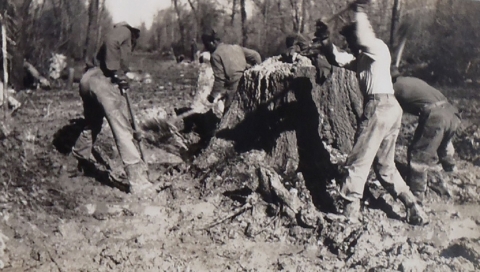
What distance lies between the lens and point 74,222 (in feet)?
6.98

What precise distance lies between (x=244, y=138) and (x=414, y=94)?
85 cm

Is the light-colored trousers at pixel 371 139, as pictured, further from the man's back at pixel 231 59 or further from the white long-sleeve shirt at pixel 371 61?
the man's back at pixel 231 59

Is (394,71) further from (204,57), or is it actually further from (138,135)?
(138,135)

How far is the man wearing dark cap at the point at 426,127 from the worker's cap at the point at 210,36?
858 mm

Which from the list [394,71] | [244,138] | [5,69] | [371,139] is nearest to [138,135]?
[244,138]

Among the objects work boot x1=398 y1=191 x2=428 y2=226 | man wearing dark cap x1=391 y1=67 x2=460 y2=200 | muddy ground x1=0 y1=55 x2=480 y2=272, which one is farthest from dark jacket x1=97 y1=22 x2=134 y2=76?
work boot x1=398 y1=191 x2=428 y2=226

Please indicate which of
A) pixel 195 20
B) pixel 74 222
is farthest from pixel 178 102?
pixel 74 222

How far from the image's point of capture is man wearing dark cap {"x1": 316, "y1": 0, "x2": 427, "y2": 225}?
2.02m

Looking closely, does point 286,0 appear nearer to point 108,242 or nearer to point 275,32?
point 275,32

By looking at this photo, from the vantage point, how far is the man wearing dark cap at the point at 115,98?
2.24 metres

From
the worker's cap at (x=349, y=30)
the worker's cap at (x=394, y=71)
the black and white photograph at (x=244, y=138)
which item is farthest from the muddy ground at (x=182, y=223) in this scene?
the worker's cap at (x=349, y=30)

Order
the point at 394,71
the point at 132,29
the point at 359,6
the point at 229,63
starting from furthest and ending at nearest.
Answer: the point at 229,63, the point at 132,29, the point at 394,71, the point at 359,6

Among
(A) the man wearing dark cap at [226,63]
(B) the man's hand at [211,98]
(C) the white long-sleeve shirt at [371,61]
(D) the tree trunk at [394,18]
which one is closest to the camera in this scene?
(C) the white long-sleeve shirt at [371,61]

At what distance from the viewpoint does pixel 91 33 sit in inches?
89.3
